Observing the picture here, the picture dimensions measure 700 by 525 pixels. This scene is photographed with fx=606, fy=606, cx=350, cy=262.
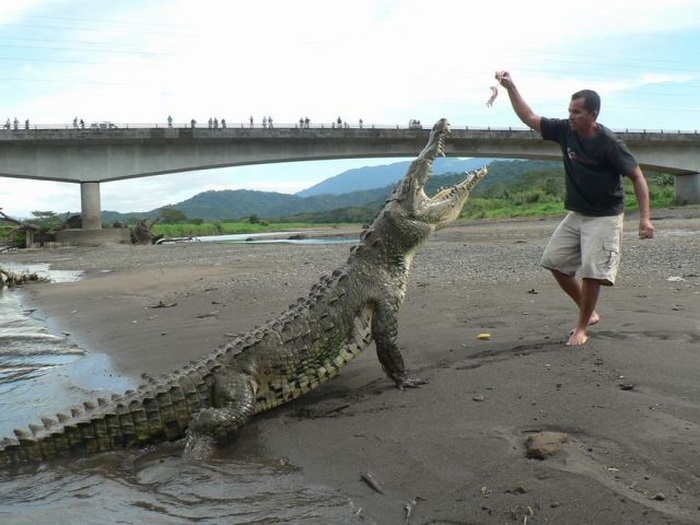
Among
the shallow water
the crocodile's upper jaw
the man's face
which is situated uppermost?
the man's face

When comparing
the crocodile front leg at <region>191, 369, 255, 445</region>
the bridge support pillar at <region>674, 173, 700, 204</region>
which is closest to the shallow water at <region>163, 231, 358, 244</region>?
the crocodile front leg at <region>191, 369, 255, 445</region>

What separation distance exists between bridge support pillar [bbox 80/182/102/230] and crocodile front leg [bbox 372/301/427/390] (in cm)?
3884

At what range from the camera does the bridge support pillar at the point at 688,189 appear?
46781mm

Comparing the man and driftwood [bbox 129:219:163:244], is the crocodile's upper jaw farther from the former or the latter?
driftwood [bbox 129:219:163:244]

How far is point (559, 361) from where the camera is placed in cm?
488

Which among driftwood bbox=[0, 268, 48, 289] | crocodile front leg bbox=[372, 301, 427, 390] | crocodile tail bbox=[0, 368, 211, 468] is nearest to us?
crocodile tail bbox=[0, 368, 211, 468]

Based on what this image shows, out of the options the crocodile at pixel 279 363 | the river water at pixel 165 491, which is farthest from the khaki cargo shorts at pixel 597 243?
the river water at pixel 165 491

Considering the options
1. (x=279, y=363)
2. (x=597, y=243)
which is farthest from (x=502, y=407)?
(x=597, y=243)

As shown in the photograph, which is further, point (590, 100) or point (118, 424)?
point (590, 100)

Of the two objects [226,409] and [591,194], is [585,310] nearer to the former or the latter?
[591,194]

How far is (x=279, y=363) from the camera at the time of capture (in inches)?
190

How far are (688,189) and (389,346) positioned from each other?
5053 centimetres

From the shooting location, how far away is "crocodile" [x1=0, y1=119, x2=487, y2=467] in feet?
14.2

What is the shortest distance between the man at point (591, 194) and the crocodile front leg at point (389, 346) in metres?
1.53
